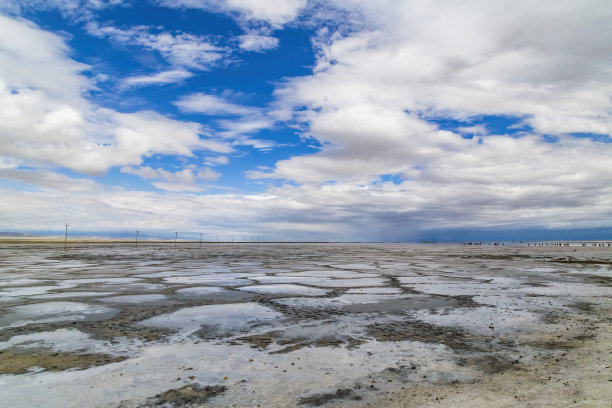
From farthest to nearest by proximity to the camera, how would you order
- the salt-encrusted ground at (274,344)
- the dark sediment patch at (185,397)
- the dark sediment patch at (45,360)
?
1. the dark sediment patch at (45,360)
2. the salt-encrusted ground at (274,344)
3. the dark sediment patch at (185,397)

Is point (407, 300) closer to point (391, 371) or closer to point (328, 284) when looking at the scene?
point (328, 284)

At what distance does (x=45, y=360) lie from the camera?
4.90 metres

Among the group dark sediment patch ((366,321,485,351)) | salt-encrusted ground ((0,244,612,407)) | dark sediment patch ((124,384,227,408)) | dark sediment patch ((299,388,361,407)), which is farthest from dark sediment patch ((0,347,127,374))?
dark sediment patch ((366,321,485,351))

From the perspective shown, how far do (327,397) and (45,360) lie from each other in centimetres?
410

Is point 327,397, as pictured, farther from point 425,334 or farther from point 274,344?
point 425,334

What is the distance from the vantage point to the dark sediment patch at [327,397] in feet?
12.1

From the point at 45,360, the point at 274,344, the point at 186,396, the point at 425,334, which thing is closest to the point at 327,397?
the point at 186,396

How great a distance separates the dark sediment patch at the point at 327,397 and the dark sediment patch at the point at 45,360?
2.90m

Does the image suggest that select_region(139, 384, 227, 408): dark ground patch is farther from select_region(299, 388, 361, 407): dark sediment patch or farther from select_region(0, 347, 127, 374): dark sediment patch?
select_region(0, 347, 127, 374): dark sediment patch

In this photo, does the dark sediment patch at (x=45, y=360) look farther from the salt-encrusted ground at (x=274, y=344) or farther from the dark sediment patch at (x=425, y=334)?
the dark sediment patch at (x=425, y=334)

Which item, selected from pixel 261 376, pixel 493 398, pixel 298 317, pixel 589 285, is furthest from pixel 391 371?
pixel 589 285

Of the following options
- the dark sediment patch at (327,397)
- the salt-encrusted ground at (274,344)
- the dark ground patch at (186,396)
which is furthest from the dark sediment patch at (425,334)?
the dark ground patch at (186,396)

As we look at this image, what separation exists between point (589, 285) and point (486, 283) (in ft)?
11.9

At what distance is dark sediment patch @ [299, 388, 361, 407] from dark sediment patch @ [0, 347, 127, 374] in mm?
2904
